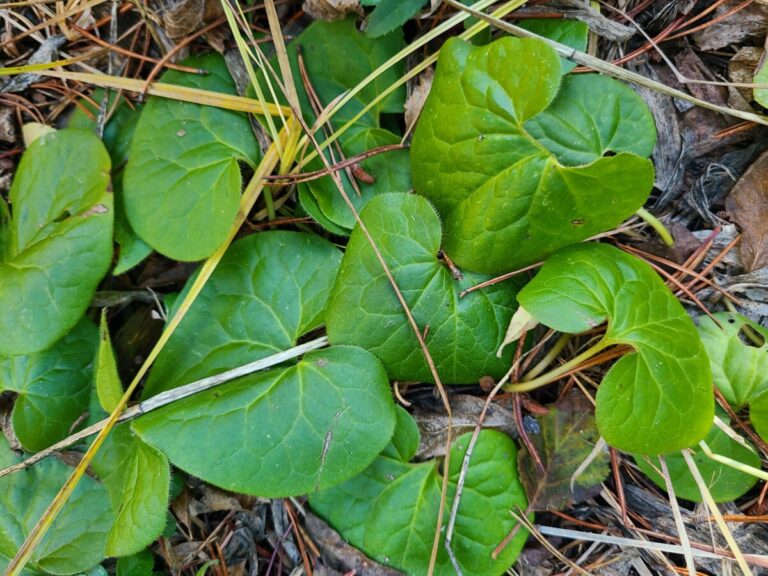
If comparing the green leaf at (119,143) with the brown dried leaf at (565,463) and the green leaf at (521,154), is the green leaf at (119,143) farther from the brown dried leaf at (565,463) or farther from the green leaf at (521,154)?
the brown dried leaf at (565,463)

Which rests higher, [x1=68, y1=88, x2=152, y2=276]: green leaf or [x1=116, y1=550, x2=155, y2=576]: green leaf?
[x1=68, y1=88, x2=152, y2=276]: green leaf

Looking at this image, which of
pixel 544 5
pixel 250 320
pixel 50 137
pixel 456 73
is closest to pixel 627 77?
pixel 544 5

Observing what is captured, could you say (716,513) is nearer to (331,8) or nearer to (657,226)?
(657,226)

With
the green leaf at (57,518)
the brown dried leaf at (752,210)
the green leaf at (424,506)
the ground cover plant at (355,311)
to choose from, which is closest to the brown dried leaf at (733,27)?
the ground cover plant at (355,311)

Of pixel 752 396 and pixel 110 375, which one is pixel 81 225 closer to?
pixel 110 375

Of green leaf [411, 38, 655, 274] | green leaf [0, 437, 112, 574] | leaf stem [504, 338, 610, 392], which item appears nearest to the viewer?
green leaf [411, 38, 655, 274]

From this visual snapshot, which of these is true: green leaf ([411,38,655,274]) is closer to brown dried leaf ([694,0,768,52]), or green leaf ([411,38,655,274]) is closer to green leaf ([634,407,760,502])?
brown dried leaf ([694,0,768,52])

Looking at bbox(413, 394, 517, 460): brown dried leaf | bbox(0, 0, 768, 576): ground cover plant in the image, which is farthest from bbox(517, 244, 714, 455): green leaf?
bbox(413, 394, 517, 460): brown dried leaf
